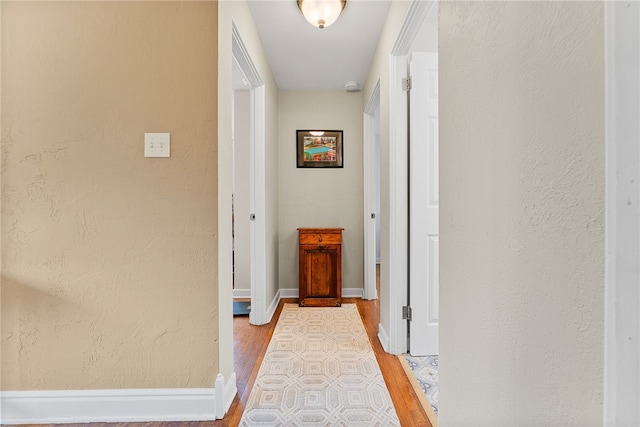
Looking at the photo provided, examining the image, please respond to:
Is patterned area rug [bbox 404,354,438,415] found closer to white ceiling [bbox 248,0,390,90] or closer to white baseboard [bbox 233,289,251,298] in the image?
white baseboard [bbox 233,289,251,298]

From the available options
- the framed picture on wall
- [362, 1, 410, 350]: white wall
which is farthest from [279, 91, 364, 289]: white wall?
[362, 1, 410, 350]: white wall

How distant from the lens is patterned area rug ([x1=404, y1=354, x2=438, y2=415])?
5.71 feet

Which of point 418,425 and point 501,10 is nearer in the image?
point 501,10

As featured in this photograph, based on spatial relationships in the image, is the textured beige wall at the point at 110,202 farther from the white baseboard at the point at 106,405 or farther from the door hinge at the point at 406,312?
the door hinge at the point at 406,312

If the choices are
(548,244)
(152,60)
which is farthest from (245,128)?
(548,244)

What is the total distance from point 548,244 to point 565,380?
0.25 m

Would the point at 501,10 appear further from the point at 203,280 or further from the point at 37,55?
the point at 37,55

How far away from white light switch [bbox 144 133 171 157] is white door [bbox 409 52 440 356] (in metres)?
1.45

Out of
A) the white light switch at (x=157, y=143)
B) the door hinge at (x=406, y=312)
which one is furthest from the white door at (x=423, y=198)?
the white light switch at (x=157, y=143)

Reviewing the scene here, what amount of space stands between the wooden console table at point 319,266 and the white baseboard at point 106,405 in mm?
1910

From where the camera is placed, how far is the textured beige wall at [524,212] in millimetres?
570

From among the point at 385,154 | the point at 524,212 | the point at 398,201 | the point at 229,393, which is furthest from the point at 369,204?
the point at 524,212

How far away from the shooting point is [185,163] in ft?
5.09

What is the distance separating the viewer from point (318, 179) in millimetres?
3777
